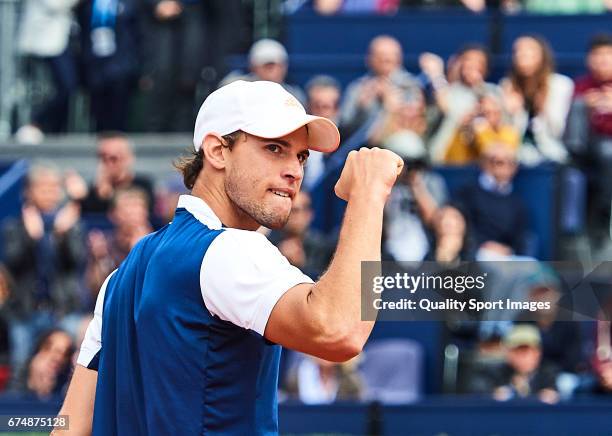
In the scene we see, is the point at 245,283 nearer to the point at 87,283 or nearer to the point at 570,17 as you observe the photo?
the point at 87,283

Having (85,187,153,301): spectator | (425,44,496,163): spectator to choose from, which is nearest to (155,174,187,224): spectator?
(85,187,153,301): spectator

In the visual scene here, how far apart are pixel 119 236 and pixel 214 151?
5848 millimetres

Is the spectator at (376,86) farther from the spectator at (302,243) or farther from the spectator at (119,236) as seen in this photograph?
the spectator at (119,236)

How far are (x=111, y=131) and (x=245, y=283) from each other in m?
9.85

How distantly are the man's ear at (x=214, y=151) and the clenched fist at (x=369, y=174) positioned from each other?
14.8 inches

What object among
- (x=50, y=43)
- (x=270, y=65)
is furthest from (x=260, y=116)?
(x=50, y=43)

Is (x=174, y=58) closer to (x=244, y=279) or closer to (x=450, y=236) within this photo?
(x=450, y=236)

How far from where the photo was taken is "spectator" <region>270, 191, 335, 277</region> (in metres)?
9.27

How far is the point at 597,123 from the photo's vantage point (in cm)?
1009

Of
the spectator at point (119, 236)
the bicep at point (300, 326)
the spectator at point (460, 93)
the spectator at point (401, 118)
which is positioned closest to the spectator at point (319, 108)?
the spectator at point (401, 118)

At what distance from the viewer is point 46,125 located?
13.3 meters

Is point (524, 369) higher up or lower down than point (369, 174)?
lower down

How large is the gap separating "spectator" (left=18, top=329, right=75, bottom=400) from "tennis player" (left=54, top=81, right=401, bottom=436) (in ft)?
16.6

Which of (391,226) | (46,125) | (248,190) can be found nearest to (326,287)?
(248,190)
